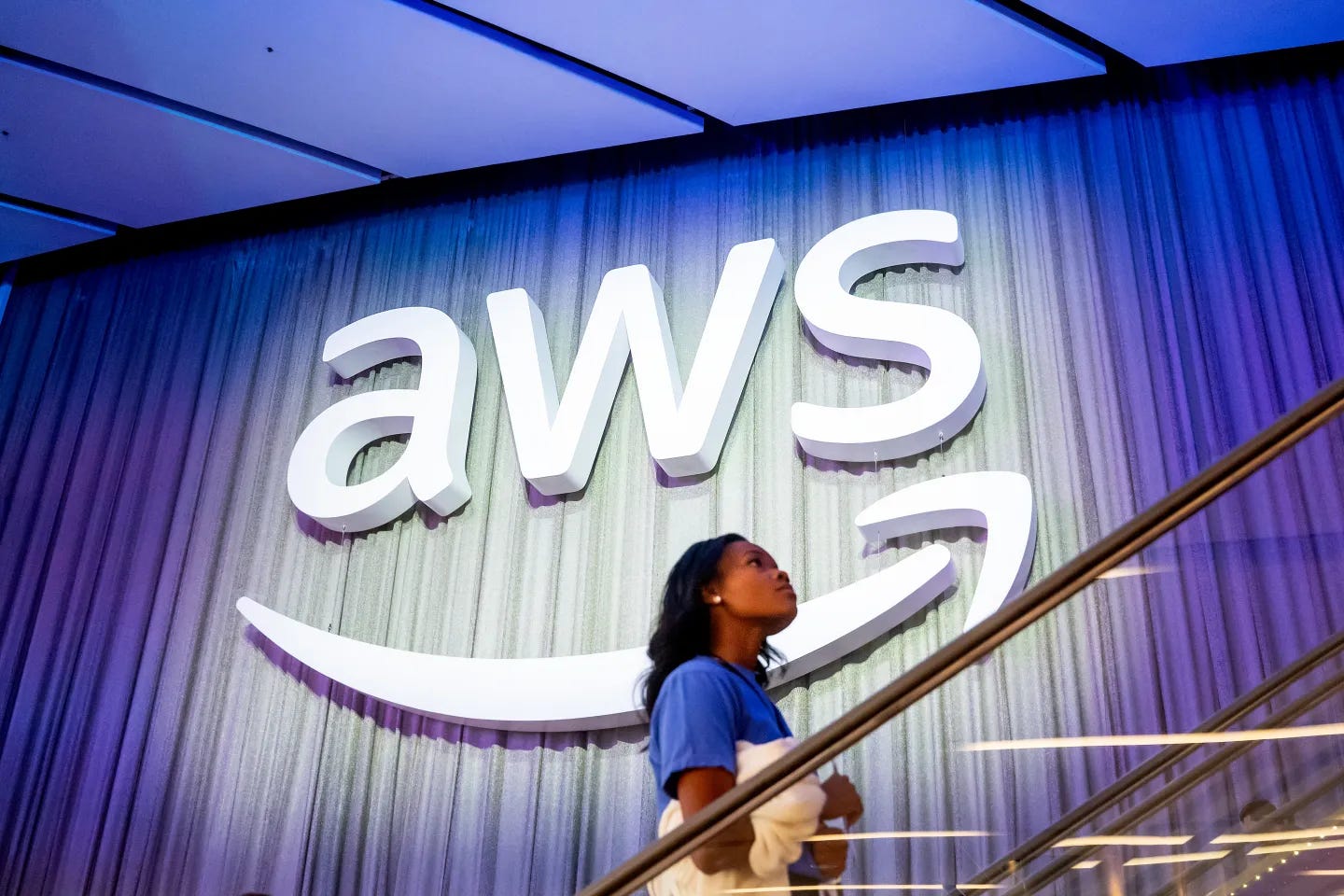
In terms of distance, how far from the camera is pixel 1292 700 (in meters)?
1.50

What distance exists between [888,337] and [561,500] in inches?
57.2

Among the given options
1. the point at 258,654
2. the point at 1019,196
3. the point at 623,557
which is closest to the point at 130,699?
the point at 258,654

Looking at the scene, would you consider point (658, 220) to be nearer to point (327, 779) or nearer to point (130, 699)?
point (327, 779)

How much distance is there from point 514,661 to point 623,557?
578 millimetres

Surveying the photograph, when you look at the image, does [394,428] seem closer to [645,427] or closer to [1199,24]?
[645,427]

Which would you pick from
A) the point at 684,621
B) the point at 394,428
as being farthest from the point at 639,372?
the point at 684,621

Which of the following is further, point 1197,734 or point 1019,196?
point 1019,196

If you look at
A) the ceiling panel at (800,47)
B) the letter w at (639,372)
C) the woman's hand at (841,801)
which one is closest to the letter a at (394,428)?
the letter w at (639,372)

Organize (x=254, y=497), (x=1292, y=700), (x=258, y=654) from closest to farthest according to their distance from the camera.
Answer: (x=1292, y=700)
(x=258, y=654)
(x=254, y=497)

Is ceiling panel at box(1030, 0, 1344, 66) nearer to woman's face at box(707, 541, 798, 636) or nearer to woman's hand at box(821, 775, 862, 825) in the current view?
woman's face at box(707, 541, 798, 636)

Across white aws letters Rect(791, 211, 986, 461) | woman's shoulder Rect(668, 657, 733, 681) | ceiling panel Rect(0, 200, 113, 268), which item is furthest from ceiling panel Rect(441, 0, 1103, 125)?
woman's shoulder Rect(668, 657, 733, 681)

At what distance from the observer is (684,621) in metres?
2.01

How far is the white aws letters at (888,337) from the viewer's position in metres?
4.16

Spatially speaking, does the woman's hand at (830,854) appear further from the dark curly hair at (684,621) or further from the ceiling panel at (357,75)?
the ceiling panel at (357,75)
